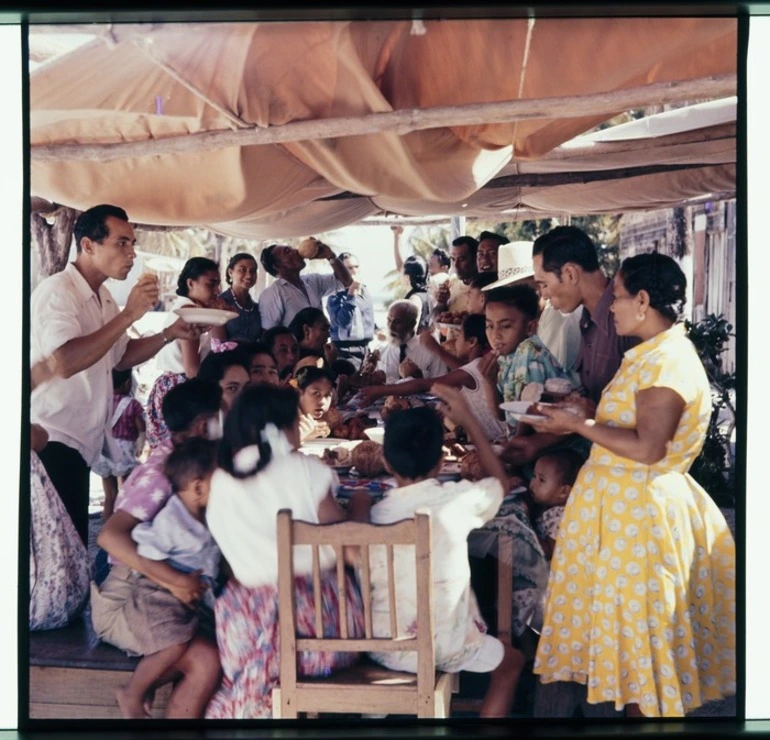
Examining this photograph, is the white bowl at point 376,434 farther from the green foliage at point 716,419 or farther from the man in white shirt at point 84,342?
the green foliage at point 716,419

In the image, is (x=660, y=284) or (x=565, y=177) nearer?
(x=660, y=284)

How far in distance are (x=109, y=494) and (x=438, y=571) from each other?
1.28 metres

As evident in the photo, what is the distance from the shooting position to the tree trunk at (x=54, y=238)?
3717 mm

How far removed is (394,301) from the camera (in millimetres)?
3816

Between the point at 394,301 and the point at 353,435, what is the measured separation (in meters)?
0.52

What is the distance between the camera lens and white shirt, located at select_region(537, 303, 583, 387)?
3.80 metres

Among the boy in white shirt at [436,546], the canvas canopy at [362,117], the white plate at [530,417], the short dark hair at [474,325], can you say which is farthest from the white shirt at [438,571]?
the canvas canopy at [362,117]

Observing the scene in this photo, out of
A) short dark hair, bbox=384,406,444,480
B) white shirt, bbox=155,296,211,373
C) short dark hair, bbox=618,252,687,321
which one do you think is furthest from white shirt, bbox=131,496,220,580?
short dark hair, bbox=618,252,687,321

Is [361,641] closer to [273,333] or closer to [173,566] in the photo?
[173,566]

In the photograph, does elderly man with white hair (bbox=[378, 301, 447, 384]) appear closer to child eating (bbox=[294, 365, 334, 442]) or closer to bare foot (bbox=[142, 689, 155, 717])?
child eating (bbox=[294, 365, 334, 442])

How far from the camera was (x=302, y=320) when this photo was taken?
13.0 ft

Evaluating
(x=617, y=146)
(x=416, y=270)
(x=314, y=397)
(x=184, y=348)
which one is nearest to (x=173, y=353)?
(x=184, y=348)

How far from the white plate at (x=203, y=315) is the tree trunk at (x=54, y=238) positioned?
477 millimetres

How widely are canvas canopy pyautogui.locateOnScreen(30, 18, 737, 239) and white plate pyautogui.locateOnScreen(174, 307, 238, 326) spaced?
35 centimetres
